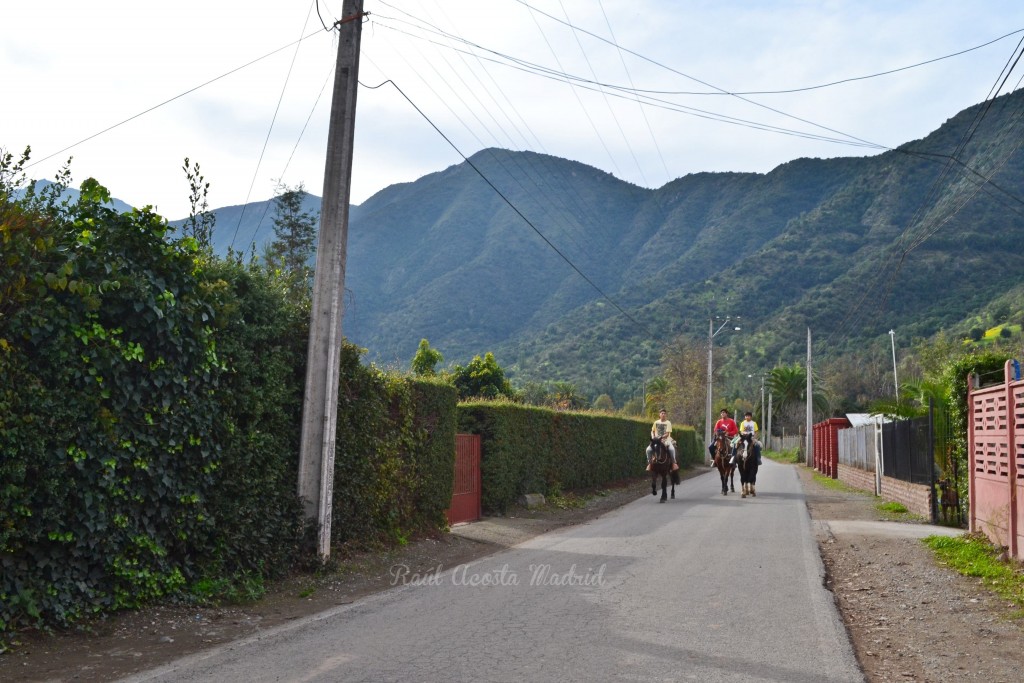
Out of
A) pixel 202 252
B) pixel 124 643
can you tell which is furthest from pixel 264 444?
pixel 124 643

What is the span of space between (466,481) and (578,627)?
31.8ft

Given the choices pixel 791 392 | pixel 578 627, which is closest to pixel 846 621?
pixel 578 627

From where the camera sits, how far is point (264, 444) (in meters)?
9.41

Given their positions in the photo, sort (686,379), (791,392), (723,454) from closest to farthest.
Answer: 1. (723,454)
2. (686,379)
3. (791,392)

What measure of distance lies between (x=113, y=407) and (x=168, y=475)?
92cm

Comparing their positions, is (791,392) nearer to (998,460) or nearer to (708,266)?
(708,266)

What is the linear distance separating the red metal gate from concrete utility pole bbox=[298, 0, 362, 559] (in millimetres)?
5743

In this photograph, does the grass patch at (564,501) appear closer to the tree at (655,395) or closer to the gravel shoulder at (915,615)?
the gravel shoulder at (915,615)

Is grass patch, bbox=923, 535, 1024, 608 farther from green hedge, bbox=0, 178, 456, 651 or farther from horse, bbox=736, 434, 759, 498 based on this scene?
horse, bbox=736, 434, 759, 498

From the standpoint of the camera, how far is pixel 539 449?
21469mm

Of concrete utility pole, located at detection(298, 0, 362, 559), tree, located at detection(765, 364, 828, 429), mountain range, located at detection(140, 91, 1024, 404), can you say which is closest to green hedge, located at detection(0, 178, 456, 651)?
concrete utility pole, located at detection(298, 0, 362, 559)

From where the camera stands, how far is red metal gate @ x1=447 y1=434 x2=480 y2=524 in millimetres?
16469

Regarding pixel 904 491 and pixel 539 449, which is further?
pixel 539 449

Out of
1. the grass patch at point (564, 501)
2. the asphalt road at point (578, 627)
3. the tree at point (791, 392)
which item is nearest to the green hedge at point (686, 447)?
the grass patch at point (564, 501)
